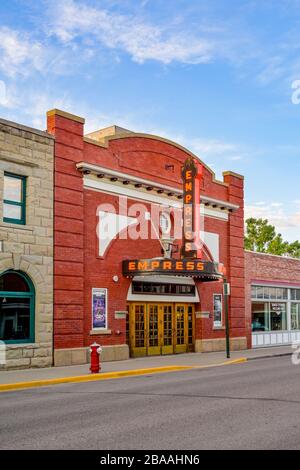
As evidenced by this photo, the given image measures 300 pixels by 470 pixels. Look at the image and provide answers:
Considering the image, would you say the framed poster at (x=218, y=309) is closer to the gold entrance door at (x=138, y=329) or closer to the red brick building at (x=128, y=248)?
the red brick building at (x=128, y=248)

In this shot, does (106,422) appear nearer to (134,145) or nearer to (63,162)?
(63,162)

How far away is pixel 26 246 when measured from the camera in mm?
19266

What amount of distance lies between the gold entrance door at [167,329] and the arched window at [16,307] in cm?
731

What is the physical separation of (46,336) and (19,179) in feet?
17.4

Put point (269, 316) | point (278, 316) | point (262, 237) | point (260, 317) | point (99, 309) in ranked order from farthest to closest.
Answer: point (262, 237), point (278, 316), point (269, 316), point (260, 317), point (99, 309)

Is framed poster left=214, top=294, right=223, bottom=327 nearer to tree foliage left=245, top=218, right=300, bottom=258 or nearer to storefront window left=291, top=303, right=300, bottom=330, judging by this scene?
storefront window left=291, top=303, right=300, bottom=330

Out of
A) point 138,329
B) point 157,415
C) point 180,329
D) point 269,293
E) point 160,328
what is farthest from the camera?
point 269,293

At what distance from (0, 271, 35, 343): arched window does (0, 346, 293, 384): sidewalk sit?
121cm

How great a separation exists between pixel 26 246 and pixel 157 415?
1027 cm

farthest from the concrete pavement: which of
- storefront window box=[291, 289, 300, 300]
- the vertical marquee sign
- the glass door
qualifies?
storefront window box=[291, 289, 300, 300]

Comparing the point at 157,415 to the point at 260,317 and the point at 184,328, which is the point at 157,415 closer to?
the point at 184,328

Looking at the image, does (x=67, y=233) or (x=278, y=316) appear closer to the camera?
(x=67, y=233)

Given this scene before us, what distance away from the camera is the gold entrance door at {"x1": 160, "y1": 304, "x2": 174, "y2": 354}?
25.1 metres

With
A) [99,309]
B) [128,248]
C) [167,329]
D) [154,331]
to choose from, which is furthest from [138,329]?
[128,248]
